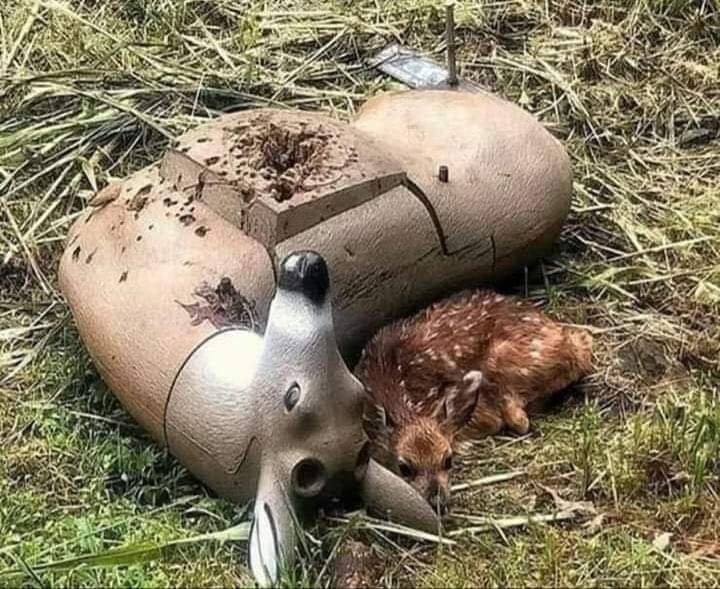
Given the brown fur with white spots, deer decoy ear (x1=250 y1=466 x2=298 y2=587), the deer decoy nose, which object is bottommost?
the brown fur with white spots

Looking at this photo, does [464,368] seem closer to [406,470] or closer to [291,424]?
[406,470]

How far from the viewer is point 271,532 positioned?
3.69 m

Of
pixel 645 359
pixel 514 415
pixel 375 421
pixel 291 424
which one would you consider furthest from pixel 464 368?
pixel 291 424

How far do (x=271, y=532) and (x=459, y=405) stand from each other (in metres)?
0.74

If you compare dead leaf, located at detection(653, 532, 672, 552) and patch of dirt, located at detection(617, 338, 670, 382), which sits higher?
dead leaf, located at detection(653, 532, 672, 552)

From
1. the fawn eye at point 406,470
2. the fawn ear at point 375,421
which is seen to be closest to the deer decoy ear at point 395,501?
the fawn eye at point 406,470

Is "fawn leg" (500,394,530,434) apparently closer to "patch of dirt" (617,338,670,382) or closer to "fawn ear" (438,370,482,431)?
"fawn ear" (438,370,482,431)

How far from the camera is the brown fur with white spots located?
4.19m

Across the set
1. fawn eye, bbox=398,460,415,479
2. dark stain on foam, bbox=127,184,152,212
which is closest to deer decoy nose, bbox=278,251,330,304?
fawn eye, bbox=398,460,415,479

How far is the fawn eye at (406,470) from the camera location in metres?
4.01

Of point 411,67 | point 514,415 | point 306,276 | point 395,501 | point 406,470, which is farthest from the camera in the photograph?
point 411,67

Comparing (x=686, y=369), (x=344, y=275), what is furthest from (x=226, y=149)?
(x=686, y=369)

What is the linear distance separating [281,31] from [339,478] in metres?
2.92

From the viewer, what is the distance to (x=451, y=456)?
4.09 metres
